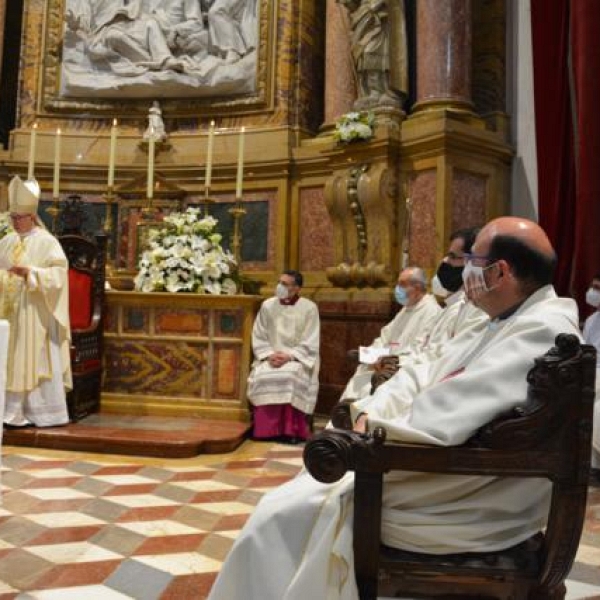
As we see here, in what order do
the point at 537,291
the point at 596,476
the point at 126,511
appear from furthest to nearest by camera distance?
1. the point at 596,476
2. the point at 126,511
3. the point at 537,291

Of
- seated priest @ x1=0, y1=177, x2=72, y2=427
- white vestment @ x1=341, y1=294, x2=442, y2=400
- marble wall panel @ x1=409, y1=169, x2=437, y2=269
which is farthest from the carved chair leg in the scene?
marble wall panel @ x1=409, y1=169, x2=437, y2=269

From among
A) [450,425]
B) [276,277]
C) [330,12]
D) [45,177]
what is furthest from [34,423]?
[330,12]

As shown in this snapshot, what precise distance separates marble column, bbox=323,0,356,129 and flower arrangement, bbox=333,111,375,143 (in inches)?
27.0

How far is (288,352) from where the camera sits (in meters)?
6.53

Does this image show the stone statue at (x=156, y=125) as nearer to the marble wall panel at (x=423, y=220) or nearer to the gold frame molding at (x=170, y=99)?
the gold frame molding at (x=170, y=99)

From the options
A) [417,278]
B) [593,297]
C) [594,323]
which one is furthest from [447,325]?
[594,323]

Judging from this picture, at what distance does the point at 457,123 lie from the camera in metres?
6.83

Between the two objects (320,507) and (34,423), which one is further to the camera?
(34,423)

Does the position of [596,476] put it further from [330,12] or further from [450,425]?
[330,12]

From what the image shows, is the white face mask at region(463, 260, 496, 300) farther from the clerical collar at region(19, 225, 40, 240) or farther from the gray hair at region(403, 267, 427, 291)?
the clerical collar at region(19, 225, 40, 240)

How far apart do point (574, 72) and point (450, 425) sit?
532cm

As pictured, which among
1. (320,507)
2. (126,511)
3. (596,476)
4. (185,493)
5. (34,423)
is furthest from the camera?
(34,423)

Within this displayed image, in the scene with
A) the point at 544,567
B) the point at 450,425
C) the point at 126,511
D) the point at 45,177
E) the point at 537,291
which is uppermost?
the point at 45,177

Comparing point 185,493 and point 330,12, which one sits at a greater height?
point 330,12
